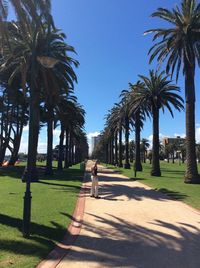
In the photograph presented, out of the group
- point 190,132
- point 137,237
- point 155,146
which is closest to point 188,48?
point 190,132

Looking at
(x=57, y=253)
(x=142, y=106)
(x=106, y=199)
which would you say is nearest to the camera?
(x=57, y=253)

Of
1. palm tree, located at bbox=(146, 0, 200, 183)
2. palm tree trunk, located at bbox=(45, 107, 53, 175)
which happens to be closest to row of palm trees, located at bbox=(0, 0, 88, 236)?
palm tree trunk, located at bbox=(45, 107, 53, 175)

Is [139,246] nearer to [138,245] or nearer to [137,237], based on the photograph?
[138,245]

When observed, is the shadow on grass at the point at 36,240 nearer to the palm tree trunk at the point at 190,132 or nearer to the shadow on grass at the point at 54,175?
the palm tree trunk at the point at 190,132

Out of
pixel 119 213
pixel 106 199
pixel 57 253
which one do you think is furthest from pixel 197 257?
pixel 106 199

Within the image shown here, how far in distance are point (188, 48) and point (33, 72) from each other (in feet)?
67.2

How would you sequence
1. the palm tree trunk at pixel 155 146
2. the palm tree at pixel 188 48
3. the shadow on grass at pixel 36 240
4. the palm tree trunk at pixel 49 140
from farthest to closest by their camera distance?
the palm tree trunk at pixel 155 146 → the palm tree trunk at pixel 49 140 → the palm tree at pixel 188 48 → the shadow on grass at pixel 36 240

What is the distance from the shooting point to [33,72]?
11.8 m

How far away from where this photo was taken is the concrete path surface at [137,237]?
325 inches

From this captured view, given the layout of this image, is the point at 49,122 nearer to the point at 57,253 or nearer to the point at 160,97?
the point at 160,97

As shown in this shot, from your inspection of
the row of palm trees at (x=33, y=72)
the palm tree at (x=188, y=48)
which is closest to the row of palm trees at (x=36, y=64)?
the row of palm trees at (x=33, y=72)

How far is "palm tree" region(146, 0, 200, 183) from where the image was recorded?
30.0m

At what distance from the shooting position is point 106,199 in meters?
19.1

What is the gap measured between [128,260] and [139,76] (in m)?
37.9
